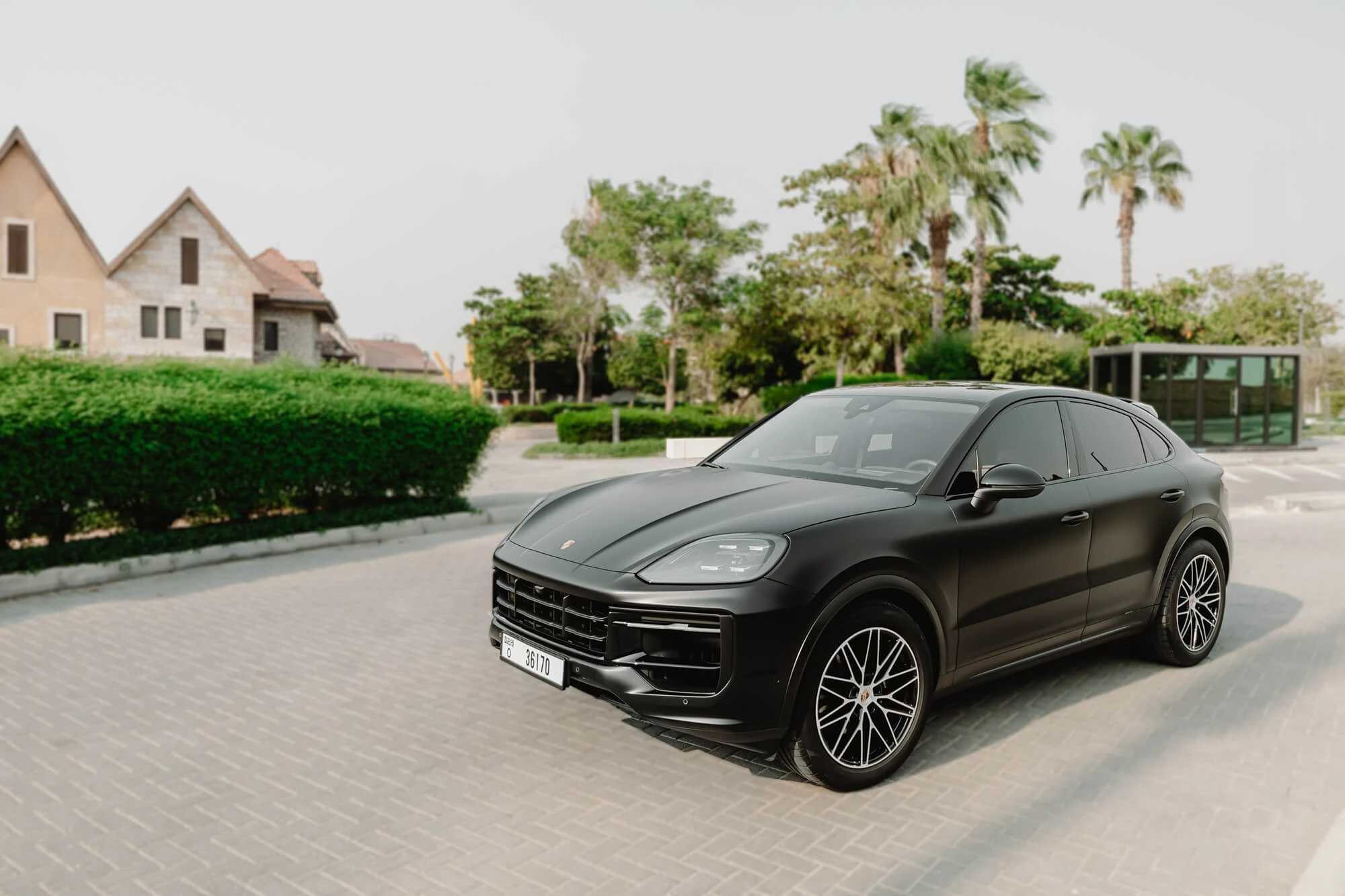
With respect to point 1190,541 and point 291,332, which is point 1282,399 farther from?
point 291,332

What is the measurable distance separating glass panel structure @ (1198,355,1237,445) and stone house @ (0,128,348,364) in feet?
105

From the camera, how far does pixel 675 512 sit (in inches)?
167

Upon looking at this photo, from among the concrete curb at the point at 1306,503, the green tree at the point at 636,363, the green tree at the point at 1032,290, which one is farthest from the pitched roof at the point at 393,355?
the concrete curb at the point at 1306,503

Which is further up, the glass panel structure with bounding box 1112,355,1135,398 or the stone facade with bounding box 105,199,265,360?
the stone facade with bounding box 105,199,265,360

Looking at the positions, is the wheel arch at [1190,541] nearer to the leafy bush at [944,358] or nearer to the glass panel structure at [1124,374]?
the glass panel structure at [1124,374]

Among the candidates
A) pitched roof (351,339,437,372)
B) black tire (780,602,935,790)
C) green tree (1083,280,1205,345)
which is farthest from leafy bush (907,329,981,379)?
pitched roof (351,339,437,372)

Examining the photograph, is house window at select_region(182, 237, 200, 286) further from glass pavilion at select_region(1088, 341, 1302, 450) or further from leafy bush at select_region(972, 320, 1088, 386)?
glass pavilion at select_region(1088, 341, 1302, 450)

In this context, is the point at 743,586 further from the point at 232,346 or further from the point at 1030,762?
the point at 232,346

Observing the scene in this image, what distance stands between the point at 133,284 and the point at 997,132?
1384 inches

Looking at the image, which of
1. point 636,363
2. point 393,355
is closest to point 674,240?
point 636,363

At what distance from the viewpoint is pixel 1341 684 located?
545 cm

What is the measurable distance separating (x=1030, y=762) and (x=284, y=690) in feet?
12.7

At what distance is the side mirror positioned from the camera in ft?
14.0

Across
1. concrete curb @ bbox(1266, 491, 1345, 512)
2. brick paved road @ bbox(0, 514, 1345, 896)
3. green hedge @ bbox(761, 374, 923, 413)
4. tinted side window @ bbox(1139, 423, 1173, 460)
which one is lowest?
brick paved road @ bbox(0, 514, 1345, 896)
